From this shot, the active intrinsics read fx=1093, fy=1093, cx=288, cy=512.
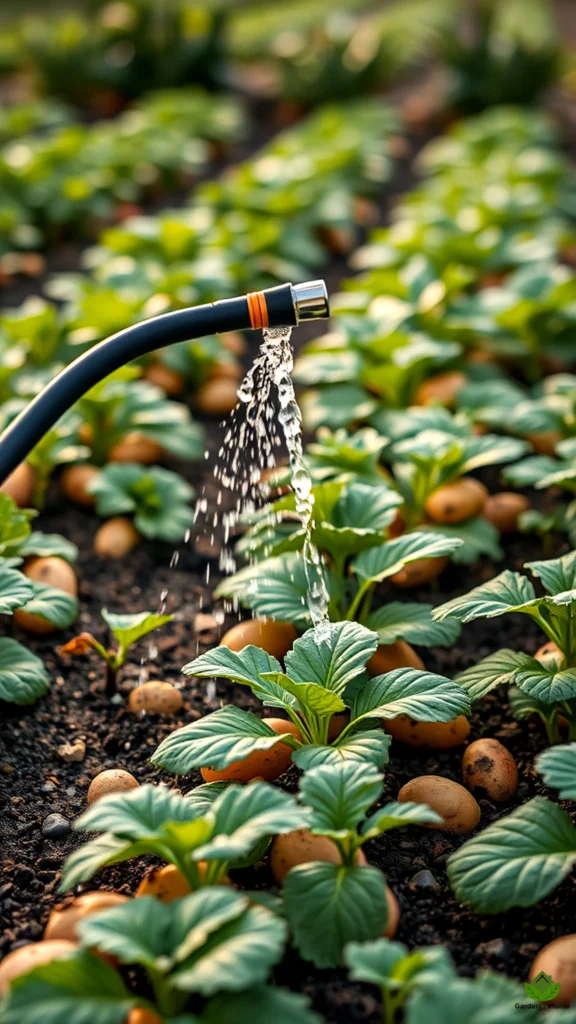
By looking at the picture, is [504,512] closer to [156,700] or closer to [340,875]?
[156,700]

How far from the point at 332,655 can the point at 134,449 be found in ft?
4.27

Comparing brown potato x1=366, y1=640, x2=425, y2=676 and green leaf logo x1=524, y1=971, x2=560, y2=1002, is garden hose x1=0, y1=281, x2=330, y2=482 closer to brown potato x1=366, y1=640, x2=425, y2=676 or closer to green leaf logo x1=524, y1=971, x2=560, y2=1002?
brown potato x1=366, y1=640, x2=425, y2=676

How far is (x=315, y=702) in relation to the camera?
1.74 m

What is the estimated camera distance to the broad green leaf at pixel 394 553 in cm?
204

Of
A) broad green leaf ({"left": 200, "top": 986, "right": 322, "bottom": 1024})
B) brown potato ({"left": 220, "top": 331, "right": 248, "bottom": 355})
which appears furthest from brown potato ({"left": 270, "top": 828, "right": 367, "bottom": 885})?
brown potato ({"left": 220, "top": 331, "right": 248, "bottom": 355})

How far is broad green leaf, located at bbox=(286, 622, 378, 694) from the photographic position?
70.7 inches

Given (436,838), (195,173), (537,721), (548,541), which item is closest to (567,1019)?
(436,838)

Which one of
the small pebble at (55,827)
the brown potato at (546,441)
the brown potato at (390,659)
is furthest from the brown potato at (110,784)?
the brown potato at (546,441)

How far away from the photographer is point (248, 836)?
4.66 ft

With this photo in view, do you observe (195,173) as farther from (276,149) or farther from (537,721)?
(537,721)

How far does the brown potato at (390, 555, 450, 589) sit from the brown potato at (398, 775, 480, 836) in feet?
2.40

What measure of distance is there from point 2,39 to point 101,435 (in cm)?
584

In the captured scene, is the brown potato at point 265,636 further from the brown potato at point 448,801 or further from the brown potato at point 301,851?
the brown potato at point 301,851

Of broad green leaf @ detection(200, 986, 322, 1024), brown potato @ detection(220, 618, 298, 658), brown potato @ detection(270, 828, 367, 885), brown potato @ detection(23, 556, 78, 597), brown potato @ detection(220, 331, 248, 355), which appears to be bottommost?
broad green leaf @ detection(200, 986, 322, 1024)
